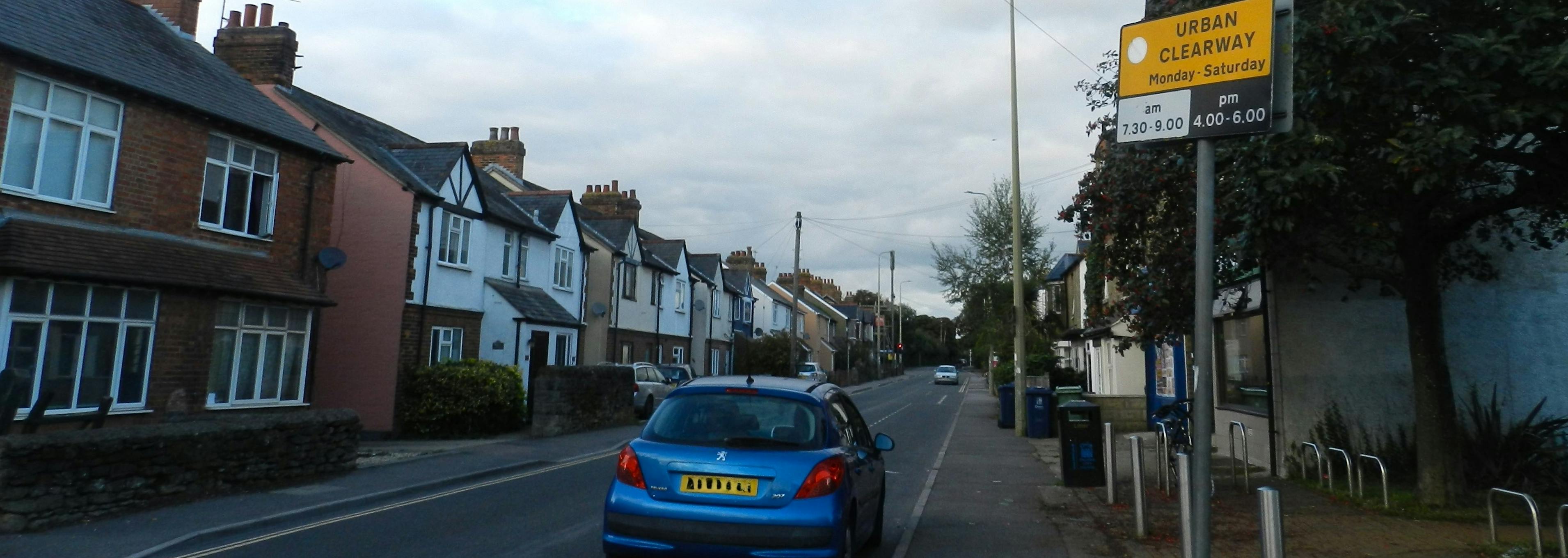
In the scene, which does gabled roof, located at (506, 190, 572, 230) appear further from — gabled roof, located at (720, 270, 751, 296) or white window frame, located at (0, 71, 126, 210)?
gabled roof, located at (720, 270, 751, 296)

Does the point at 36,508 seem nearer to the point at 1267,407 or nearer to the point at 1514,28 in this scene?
the point at 1514,28

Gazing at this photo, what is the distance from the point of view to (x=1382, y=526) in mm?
8781

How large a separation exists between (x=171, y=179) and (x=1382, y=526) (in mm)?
16473

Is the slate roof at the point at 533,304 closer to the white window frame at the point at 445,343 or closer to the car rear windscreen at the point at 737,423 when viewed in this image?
the white window frame at the point at 445,343

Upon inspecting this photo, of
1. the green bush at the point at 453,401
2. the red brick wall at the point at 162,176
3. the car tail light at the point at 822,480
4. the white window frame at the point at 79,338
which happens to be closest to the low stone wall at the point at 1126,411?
the green bush at the point at 453,401

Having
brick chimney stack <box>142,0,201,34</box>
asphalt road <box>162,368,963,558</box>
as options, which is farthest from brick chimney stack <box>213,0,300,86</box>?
asphalt road <box>162,368,963,558</box>

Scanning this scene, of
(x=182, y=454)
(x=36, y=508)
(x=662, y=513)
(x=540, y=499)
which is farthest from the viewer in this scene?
(x=540, y=499)

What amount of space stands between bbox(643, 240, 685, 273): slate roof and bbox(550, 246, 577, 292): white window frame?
9.02 m

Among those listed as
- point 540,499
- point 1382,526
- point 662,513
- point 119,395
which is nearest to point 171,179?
point 119,395

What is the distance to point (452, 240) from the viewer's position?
71.9 feet

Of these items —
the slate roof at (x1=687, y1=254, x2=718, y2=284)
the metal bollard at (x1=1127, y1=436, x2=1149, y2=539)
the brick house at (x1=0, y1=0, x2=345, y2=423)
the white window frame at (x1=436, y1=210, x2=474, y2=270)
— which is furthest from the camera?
the slate roof at (x1=687, y1=254, x2=718, y2=284)

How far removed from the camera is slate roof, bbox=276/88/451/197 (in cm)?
2044

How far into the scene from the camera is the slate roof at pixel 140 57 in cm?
1296

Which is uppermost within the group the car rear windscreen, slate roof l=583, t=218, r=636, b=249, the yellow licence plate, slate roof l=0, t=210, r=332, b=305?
slate roof l=583, t=218, r=636, b=249
